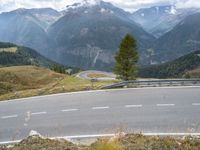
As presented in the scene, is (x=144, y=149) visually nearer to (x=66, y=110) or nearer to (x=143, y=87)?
(x=66, y=110)

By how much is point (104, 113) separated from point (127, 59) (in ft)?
141

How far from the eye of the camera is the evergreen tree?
57.0m

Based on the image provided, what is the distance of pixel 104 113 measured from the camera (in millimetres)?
16062

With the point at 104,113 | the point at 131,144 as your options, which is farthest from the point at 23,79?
the point at 131,144

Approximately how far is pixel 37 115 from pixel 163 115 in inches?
224

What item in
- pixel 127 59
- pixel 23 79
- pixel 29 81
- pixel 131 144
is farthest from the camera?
pixel 29 81

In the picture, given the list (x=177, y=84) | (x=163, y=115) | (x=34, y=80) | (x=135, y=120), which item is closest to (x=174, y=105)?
(x=163, y=115)

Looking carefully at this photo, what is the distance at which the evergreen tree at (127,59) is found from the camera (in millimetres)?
57031

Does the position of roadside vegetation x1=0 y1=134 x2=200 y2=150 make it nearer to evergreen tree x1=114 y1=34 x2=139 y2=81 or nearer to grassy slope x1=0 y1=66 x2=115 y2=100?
grassy slope x1=0 y1=66 x2=115 y2=100

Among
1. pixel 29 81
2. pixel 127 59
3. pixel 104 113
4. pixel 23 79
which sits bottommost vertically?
pixel 29 81

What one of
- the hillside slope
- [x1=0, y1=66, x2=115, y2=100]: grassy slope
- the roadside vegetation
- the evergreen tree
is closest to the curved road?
the roadside vegetation

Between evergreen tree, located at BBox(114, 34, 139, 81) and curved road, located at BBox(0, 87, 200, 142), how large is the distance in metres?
35.9

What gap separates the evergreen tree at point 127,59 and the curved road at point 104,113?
35.9 m

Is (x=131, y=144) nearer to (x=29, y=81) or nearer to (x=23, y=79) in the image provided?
(x=23, y=79)
